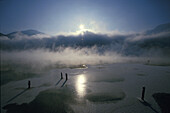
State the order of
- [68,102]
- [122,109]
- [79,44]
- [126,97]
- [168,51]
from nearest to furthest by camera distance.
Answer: [122,109], [68,102], [126,97], [168,51], [79,44]

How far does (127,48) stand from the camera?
161875 millimetres

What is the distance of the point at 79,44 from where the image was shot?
192 meters

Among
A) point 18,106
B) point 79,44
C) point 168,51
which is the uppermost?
point 79,44

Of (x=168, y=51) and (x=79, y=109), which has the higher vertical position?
(x=168, y=51)

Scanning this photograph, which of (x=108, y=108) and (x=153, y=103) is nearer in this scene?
(x=108, y=108)

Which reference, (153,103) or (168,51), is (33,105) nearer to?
(153,103)

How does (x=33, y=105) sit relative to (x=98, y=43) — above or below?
below

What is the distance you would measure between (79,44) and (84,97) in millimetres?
184319

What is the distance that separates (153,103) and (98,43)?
193 metres

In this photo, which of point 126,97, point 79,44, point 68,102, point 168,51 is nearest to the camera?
point 68,102

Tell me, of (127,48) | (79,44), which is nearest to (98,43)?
(79,44)

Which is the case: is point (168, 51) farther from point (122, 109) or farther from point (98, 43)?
point (122, 109)

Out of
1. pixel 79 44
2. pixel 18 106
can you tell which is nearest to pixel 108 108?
pixel 18 106

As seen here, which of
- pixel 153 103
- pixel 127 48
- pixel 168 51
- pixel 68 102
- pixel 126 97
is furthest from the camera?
pixel 127 48
